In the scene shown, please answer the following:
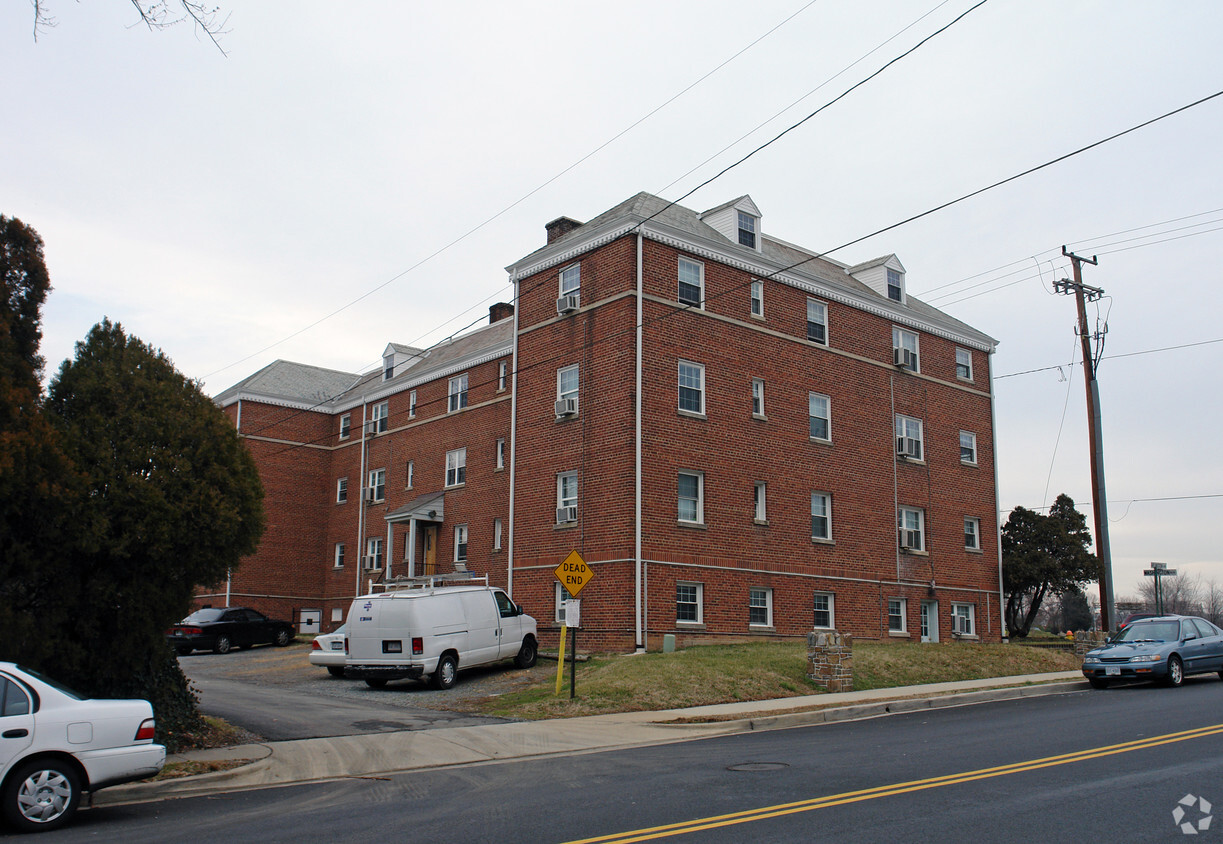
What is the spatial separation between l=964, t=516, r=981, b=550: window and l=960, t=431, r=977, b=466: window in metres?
2.07

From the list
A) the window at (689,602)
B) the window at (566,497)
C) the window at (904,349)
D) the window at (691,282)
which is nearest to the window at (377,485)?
the window at (566,497)

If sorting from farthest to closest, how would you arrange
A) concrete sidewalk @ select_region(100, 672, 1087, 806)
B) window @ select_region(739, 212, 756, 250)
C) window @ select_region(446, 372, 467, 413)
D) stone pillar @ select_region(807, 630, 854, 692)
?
window @ select_region(446, 372, 467, 413)
window @ select_region(739, 212, 756, 250)
stone pillar @ select_region(807, 630, 854, 692)
concrete sidewalk @ select_region(100, 672, 1087, 806)

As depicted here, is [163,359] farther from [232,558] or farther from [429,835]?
[429,835]

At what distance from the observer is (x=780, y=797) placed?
30.3ft

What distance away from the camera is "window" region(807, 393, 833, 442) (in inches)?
1244

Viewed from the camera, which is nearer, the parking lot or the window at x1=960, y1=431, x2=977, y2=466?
the parking lot

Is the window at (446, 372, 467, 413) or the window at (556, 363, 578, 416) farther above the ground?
the window at (446, 372, 467, 413)

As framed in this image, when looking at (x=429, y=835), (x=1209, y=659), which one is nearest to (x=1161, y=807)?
(x=429, y=835)

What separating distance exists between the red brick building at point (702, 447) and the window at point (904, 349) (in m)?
0.08

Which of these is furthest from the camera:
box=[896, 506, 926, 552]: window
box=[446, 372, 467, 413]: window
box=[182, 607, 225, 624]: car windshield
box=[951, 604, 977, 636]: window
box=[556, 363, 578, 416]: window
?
box=[446, 372, 467, 413]: window

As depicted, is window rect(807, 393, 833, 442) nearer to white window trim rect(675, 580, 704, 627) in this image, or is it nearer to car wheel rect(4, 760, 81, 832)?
white window trim rect(675, 580, 704, 627)

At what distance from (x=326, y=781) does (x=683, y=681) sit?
8587 mm

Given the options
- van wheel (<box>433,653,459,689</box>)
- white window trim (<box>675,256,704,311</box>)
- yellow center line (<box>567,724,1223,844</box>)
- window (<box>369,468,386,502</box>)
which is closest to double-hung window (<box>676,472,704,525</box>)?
white window trim (<box>675,256,704,311</box>)

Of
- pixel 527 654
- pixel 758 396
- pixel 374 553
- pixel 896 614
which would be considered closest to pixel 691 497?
pixel 758 396
